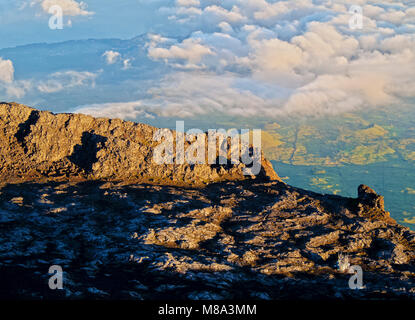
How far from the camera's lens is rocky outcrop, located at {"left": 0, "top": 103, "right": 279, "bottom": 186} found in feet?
311

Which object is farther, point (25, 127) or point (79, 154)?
point (79, 154)

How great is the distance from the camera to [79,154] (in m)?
101

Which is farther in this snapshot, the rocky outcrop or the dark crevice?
the dark crevice

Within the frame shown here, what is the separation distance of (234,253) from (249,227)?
43.0 ft

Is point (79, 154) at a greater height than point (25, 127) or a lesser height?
lesser

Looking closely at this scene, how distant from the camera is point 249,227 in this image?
78.1 metres

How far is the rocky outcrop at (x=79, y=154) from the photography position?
311ft

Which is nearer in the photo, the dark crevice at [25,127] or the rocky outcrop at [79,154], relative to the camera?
the rocky outcrop at [79,154]
